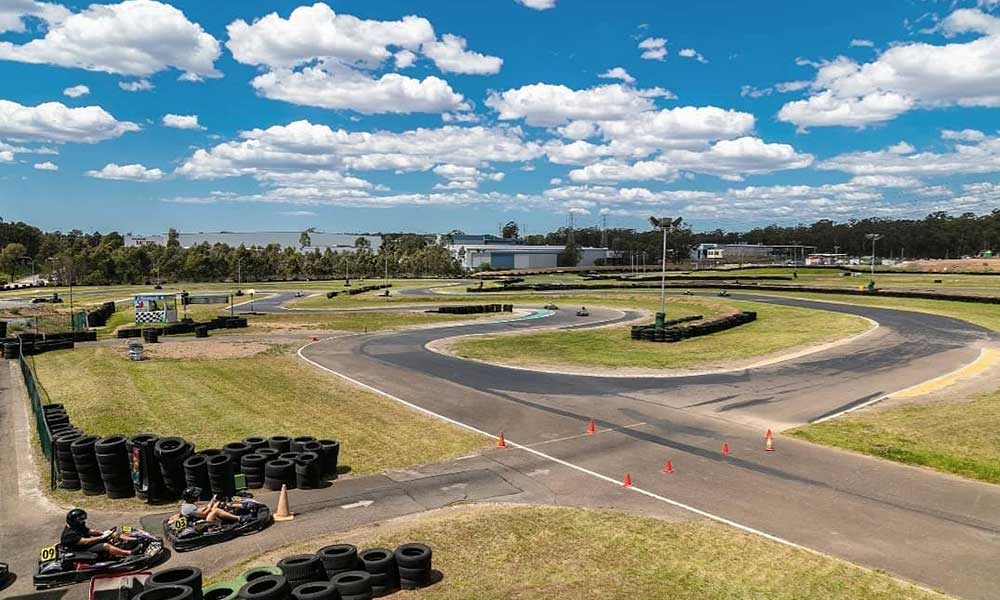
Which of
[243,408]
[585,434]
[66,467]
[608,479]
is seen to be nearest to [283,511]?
[66,467]

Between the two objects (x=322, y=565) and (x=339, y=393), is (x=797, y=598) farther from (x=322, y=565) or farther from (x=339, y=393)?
(x=339, y=393)

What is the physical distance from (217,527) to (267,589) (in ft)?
12.2

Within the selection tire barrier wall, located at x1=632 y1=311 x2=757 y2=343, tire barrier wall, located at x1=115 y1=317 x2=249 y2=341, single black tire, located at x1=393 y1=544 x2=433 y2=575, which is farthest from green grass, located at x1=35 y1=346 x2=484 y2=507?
tire barrier wall, located at x1=632 y1=311 x2=757 y2=343

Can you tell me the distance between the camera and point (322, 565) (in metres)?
10.5

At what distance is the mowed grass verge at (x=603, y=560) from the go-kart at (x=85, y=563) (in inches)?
64.0

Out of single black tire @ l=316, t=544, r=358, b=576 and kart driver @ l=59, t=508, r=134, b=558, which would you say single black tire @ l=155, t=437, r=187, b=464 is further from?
single black tire @ l=316, t=544, r=358, b=576

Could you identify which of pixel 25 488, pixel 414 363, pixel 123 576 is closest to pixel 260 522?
pixel 123 576

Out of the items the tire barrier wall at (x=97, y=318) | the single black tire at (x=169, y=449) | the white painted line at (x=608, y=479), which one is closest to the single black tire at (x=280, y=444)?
the single black tire at (x=169, y=449)

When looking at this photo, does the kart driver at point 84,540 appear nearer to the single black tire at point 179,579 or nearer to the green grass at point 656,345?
the single black tire at point 179,579

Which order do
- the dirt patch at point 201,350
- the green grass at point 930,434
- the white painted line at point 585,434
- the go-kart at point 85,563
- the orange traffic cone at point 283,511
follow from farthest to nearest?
the dirt patch at point 201,350 → the white painted line at point 585,434 → the green grass at point 930,434 → the orange traffic cone at point 283,511 → the go-kart at point 85,563

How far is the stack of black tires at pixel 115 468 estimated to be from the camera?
14773 mm

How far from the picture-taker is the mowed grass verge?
34.5ft

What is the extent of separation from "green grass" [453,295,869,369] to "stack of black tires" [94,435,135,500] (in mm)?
21757

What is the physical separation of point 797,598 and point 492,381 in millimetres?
19941
